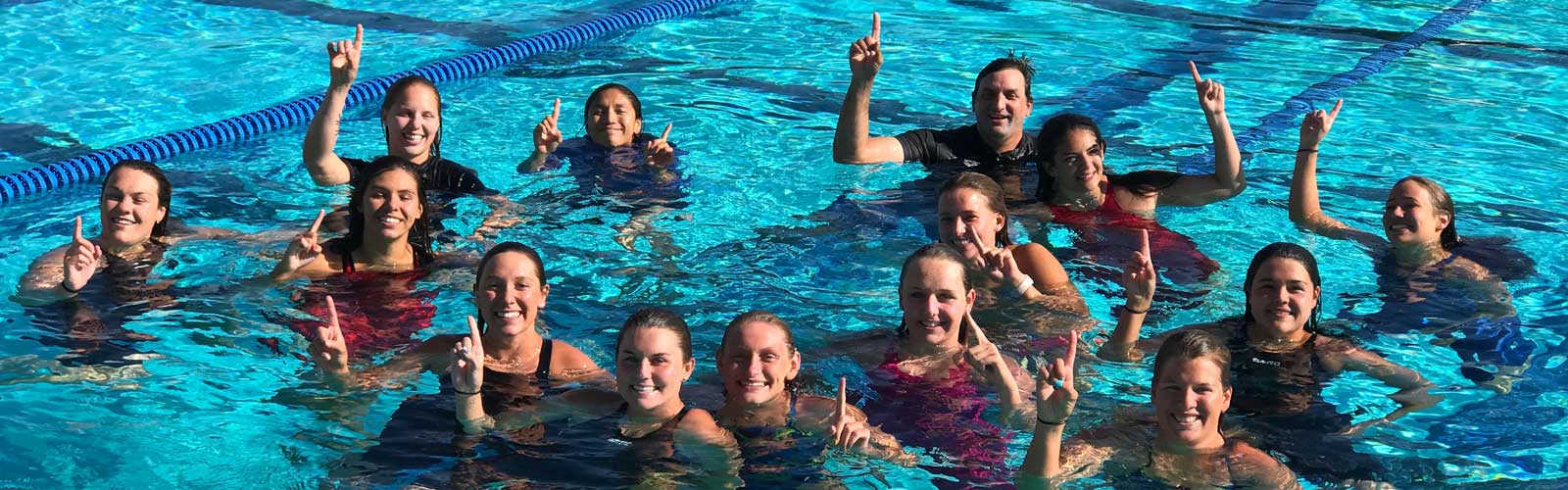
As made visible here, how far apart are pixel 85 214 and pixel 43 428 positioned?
2444 millimetres

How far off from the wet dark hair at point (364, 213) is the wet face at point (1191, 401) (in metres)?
2.78

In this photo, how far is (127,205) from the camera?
545 cm

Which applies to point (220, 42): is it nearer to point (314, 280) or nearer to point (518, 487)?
point (314, 280)

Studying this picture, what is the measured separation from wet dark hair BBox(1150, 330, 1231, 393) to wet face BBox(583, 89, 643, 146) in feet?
11.4

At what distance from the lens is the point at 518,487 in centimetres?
418

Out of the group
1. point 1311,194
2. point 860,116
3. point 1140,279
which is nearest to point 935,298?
point 1140,279

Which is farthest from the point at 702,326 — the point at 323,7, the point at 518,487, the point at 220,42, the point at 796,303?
the point at 323,7

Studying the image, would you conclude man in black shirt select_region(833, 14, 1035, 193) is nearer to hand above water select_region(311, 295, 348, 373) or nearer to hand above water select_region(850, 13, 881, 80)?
hand above water select_region(850, 13, 881, 80)

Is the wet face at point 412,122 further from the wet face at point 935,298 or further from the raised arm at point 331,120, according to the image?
the wet face at point 935,298

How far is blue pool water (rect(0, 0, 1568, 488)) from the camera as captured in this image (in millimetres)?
4703

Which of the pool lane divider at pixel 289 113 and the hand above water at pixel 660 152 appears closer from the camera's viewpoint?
the hand above water at pixel 660 152

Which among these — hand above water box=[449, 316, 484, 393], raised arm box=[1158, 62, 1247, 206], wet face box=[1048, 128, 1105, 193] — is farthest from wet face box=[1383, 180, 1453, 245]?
hand above water box=[449, 316, 484, 393]

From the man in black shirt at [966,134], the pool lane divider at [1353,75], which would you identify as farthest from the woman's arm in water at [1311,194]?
the pool lane divider at [1353,75]

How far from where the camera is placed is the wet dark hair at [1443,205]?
18.6 feet
